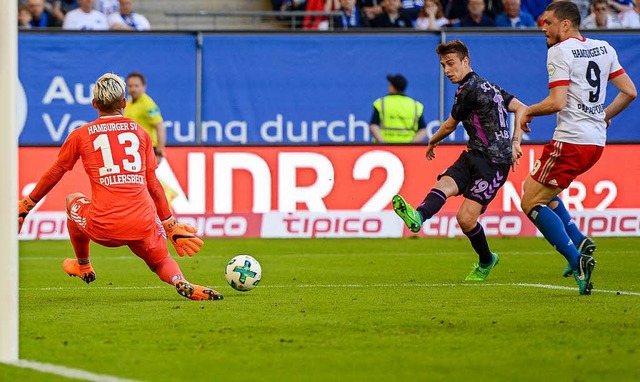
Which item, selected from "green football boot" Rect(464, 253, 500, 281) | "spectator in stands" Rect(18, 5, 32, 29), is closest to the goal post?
"green football boot" Rect(464, 253, 500, 281)

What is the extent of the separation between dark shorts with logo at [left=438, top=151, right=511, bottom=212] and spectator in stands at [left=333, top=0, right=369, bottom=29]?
1091 cm

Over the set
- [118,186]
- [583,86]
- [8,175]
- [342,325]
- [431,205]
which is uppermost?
[583,86]

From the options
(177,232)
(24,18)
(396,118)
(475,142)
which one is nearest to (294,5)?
(396,118)

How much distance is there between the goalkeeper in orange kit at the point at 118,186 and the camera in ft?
30.9

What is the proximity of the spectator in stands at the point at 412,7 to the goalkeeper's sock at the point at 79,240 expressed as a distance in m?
13.0

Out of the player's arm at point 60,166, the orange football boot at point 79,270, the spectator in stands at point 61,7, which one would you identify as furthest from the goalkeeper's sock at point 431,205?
the spectator in stands at point 61,7

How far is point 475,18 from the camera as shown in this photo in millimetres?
21688

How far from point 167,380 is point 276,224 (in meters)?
11.5

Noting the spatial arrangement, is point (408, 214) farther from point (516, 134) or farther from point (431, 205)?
point (516, 134)

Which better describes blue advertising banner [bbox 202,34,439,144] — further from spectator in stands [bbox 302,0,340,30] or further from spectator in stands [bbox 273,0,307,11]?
spectator in stands [bbox 273,0,307,11]

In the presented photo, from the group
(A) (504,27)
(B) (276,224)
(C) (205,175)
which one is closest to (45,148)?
(C) (205,175)

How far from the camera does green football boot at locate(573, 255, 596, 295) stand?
9734 mm

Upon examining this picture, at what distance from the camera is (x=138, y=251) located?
9688 mm

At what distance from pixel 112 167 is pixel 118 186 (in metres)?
0.15
